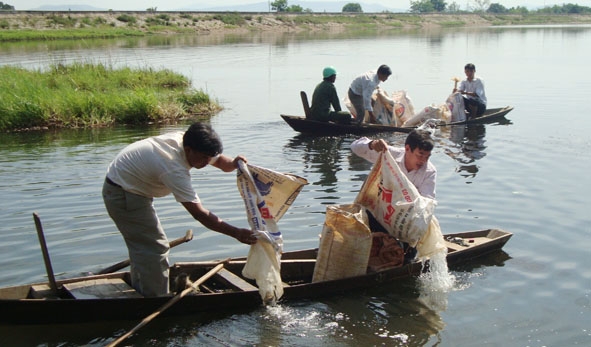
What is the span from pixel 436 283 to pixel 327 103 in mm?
7937

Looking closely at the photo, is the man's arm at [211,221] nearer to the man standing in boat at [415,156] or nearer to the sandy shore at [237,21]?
the man standing in boat at [415,156]

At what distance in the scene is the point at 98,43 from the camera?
141ft

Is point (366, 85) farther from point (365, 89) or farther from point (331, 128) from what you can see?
point (331, 128)

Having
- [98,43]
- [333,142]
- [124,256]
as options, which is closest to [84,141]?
[333,142]

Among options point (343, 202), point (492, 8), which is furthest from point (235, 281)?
point (492, 8)

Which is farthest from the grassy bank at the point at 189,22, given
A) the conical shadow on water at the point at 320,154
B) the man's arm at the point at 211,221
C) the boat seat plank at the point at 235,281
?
the man's arm at the point at 211,221

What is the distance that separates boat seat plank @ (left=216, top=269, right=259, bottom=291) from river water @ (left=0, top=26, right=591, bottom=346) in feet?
0.89

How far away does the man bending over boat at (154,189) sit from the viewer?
16.9 ft

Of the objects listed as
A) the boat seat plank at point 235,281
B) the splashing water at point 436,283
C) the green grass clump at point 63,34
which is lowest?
the splashing water at point 436,283

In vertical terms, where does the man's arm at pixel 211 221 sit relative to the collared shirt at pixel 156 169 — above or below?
below

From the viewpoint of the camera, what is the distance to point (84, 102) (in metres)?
15.5

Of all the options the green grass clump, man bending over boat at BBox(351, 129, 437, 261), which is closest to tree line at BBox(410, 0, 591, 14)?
the green grass clump

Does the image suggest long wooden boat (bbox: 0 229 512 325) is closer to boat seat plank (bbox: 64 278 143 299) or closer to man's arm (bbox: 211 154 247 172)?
boat seat plank (bbox: 64 278 143 299)

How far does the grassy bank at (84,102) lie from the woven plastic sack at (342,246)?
10.2 meters
